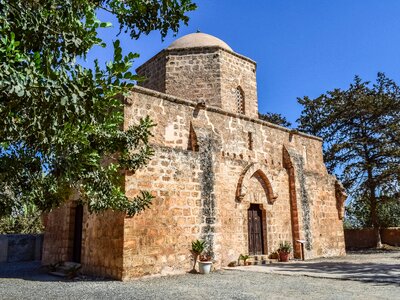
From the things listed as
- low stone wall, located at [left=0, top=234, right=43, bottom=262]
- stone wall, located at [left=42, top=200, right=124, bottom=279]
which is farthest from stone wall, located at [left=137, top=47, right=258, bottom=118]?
low stone wall, located at [left=0, top=234, right=43, bottom=262]

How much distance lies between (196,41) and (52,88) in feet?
43.0

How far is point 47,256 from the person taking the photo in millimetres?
11719

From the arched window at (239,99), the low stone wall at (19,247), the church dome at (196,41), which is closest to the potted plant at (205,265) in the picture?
the arched window at (239,99)

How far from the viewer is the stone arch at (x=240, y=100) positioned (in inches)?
595

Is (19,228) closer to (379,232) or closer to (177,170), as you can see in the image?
(177,170)

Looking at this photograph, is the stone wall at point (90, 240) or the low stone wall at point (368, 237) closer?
the stone wall at point (90, 240)

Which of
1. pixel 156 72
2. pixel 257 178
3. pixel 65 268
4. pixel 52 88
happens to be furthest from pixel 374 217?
pixel 52 88

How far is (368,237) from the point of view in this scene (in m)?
21.3

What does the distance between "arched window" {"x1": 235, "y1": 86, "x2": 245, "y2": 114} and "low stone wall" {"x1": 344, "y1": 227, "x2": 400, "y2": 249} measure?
12.4m

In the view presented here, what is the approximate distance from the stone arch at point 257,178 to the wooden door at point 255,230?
0.72 meters

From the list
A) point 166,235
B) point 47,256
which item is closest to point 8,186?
point 166,235

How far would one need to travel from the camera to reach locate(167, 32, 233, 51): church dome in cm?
1495

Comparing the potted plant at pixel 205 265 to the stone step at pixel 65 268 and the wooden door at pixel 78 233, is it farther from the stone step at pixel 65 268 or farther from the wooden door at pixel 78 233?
the wooden door at pixel 78 233

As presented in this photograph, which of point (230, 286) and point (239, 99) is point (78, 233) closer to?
point (230, 286)
